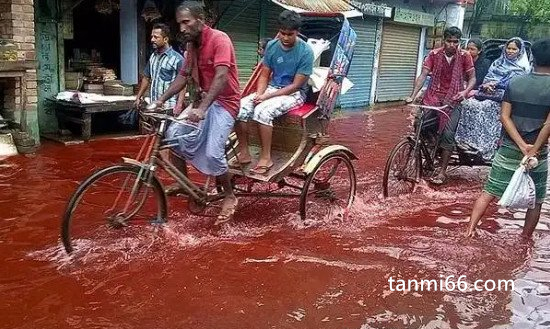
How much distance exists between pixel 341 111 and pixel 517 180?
10.8m

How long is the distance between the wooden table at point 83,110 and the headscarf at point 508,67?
5.88m

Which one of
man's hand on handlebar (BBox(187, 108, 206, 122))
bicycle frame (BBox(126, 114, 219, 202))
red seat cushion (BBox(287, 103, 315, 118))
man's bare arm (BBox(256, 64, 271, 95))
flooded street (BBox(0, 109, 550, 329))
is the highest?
man's bare arm (BBox(256, 64, 271, 95))

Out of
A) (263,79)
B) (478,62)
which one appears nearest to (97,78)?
(263,79)

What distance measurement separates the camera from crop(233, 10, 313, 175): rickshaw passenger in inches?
205

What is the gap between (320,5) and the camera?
1094cm

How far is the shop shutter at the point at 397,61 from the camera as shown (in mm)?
17375

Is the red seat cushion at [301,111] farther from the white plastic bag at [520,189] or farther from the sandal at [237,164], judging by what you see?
the white plastic bag at [520,189]

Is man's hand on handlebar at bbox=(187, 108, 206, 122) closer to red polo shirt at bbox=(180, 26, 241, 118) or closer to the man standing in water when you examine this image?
A: red polo shirt at bbox=(180, 26, 241, 118)

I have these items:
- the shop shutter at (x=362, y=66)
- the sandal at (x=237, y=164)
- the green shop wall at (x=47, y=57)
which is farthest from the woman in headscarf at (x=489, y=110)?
the shop shutter at (x=362, y=66)

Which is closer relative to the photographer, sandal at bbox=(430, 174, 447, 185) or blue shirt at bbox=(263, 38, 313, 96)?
blue shirt at bbox=(263, 38, 313, 96)

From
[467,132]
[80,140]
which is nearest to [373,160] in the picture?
[467,132]

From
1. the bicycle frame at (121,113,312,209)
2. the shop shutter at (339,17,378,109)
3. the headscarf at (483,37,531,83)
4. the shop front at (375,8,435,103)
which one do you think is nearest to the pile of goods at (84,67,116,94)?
the bicycle frame at (121,113,312,209)

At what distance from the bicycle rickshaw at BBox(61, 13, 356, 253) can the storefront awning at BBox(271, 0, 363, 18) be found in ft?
10.9

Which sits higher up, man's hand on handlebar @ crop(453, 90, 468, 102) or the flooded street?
man's hand on handlebar @ crop(453, 90, 468, 102)
